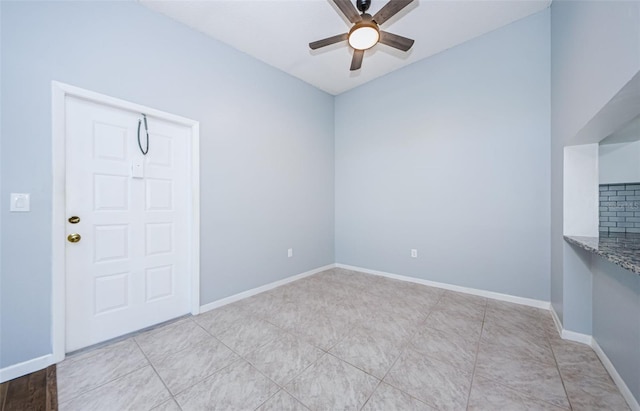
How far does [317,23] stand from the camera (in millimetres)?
2439

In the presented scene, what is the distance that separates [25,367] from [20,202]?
1.13 metres

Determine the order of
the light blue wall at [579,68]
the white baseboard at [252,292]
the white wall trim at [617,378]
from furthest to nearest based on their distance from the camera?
the white baseboard at [252,292]
the white wall trim at [617,378]
the light blue wall at [579,68]

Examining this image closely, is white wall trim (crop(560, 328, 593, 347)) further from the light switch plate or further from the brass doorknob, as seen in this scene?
the light switch plate

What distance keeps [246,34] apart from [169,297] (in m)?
2.91

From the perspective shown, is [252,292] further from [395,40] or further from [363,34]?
[395,40]

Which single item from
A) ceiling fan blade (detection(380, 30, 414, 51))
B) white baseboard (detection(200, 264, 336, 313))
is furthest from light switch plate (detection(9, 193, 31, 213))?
ceiling fan blade (detection(380, 30, 414, 51))

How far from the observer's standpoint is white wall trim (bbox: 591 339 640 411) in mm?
1241

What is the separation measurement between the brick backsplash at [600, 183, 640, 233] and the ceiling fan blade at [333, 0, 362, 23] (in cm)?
255

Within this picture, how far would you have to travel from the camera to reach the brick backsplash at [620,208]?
188cm

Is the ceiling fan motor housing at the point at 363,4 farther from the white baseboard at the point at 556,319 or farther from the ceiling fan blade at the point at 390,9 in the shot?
the white baseboard at the point at 556,319

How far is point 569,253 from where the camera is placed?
6.06 ft

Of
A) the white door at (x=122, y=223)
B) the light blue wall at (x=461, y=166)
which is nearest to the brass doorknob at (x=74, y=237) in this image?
the white door at (x=122, y=223)

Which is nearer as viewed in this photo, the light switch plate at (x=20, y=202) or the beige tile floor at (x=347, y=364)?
the beige tile floor at (x=347, y=364)

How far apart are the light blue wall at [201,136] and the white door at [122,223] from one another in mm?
157
